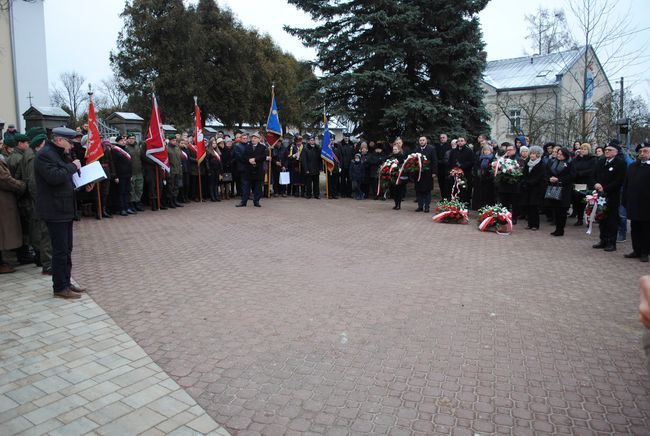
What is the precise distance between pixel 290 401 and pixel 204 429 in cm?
70

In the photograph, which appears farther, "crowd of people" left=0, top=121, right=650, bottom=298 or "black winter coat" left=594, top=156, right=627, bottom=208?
"black winter coat" left=594, top=156, right=627, bottom=208

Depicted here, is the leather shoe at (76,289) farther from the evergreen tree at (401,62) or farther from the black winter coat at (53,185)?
the evergreen tree at (401,62)

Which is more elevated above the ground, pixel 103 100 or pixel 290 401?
pixel 103 100

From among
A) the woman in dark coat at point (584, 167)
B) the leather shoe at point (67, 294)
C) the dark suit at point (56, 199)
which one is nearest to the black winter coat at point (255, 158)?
the woman in dark coat at point (584, 167)

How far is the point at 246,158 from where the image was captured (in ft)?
48.2

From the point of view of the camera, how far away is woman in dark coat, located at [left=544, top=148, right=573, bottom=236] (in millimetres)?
10992

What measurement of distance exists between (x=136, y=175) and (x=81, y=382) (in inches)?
409

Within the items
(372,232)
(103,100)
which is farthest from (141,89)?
(103,100)

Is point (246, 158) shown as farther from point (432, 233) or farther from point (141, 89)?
point (141, 89)

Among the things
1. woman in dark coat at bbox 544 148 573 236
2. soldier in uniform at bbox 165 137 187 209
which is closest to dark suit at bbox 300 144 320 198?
soldier in uniform at bbox 165 137 187 209

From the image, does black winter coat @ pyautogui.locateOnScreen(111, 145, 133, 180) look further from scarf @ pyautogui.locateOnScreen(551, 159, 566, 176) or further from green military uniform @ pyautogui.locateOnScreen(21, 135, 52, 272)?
scarf @ pyautogui.locateOnScreen(551, 159, 566, 176)

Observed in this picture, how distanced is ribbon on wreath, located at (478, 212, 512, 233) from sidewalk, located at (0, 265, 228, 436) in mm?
8637

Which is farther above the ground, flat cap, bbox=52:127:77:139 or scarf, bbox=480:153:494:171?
flat cap, bbox=52:127:77:139

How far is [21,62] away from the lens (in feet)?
103
